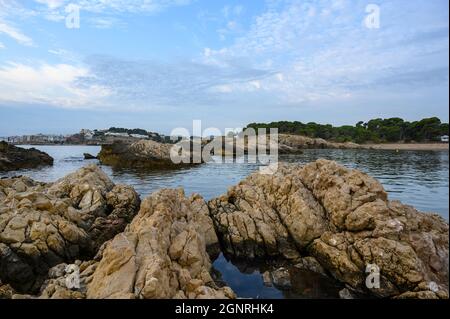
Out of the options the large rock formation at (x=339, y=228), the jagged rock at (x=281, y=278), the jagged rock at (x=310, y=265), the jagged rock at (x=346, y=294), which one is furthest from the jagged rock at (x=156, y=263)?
the jagged rock at (x=346, y=294)

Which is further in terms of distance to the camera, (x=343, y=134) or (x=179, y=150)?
(x=343, y=134)

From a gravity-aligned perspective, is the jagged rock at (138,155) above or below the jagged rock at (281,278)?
above

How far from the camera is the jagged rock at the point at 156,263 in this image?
34.3ft

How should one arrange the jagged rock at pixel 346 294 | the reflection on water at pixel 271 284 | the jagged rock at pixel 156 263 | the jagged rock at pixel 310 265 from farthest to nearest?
1. the jagged rock at pixel 310 265
2. the reflection on water at pixel 271 284
3. the jagged rock at pixel 346 294
4. the jagged rock at pixel 156 263

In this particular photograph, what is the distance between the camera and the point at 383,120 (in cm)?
15500

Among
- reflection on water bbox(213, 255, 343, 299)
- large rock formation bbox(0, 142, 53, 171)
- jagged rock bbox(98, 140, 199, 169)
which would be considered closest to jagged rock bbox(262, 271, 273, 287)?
reflection on water bbox(213, 255, 343, 299)

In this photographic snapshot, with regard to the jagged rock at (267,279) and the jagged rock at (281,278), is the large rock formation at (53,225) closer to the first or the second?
the jagged rock at (267,279)

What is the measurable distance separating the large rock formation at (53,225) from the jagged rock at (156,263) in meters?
4.07

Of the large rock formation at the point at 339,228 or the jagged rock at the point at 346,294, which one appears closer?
the large rock formation at the point at 339,228

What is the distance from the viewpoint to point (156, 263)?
1105 cm

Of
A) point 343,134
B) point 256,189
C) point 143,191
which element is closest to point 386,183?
point 256,189

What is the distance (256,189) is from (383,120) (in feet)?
→ 505

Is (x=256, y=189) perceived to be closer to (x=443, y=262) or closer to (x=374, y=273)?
(x=374, y=273)
